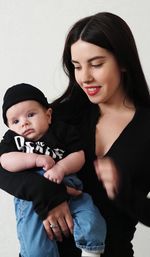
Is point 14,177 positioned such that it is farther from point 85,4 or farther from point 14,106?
point 85,4

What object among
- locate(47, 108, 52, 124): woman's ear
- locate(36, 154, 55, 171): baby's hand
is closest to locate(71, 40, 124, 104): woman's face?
locate(47, 108, 52, 124): woman's ear

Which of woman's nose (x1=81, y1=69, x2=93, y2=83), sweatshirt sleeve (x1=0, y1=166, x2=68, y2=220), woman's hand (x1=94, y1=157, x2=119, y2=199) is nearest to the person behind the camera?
woman's hand (x1=94, y1=157, x2=119, y2=199)

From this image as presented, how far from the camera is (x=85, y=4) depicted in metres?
1.91

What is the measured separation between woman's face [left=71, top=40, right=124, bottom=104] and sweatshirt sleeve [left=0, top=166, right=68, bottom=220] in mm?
271

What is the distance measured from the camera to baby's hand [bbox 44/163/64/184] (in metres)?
1.04

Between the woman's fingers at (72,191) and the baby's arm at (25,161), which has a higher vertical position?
the baby's arm at (25,161)

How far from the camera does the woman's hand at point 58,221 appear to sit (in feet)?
3.42

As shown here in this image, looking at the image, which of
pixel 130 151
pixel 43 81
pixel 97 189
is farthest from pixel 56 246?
pixel 43 81

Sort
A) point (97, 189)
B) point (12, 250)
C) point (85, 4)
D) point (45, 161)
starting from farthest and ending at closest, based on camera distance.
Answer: point (12, 250) → point (85, 4) → point (97, 189) → point (45, 161)

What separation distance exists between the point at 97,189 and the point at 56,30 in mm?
983

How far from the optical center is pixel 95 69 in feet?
3.71

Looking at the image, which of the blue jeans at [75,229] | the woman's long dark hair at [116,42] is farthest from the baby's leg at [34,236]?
the woman's long dark hair at [116,42]

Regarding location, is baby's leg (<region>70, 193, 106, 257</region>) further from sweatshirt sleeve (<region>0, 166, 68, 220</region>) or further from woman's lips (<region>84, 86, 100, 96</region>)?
woman's lips (<region>84, 86, 100, 96</region>)

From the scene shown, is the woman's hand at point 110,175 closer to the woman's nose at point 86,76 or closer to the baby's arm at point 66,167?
the baby's arm at point 66,167
